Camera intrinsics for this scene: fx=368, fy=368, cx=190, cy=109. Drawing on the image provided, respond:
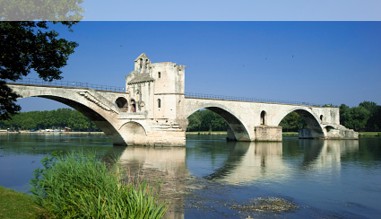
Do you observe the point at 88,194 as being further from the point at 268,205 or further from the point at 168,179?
the point at 168,179

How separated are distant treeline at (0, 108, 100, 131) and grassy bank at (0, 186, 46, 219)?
95166mm

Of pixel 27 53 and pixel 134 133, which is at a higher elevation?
pixel 27 53

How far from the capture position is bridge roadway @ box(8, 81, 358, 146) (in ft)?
108

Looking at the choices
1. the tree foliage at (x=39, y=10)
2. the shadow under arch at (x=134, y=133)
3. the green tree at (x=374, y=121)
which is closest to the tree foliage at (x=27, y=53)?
the tree foliage at (x=39, y=10)

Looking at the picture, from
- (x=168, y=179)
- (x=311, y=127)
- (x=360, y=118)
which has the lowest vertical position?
(x=168, y=179)

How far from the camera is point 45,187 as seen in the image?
827cm

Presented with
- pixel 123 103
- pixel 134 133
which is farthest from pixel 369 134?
pixel 134 133

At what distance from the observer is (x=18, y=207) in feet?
28.1

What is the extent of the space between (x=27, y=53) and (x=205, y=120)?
287ft

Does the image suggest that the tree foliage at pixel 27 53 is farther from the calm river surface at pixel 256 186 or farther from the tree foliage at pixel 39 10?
the calm river surface at pixel 256 186

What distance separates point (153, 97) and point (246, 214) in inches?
1153

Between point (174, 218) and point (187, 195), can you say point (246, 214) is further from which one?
point (187, 195)

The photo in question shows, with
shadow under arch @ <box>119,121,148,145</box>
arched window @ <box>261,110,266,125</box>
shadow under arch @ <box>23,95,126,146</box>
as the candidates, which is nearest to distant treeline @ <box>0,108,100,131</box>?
arched window @ <box>261,110,266,125</box>

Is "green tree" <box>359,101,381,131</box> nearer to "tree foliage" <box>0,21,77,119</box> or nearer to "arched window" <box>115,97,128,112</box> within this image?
"arched window" <box>115,97,128,112</box>
